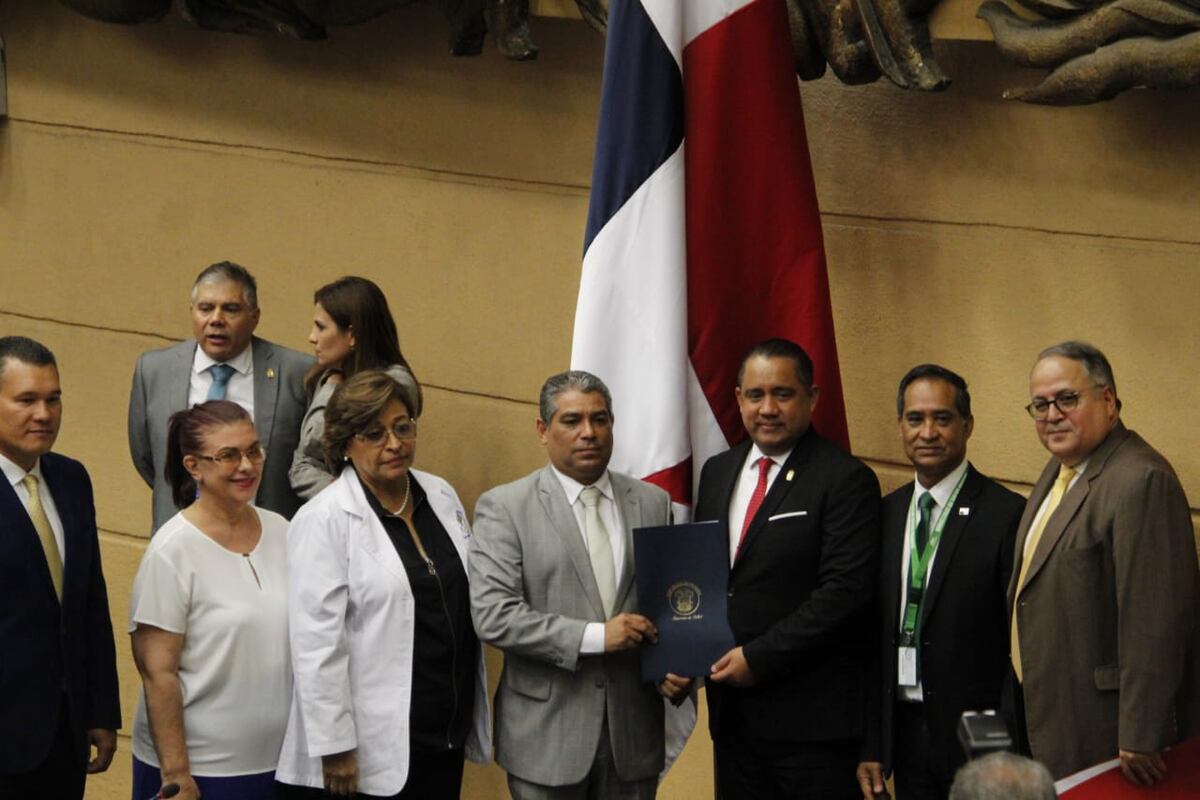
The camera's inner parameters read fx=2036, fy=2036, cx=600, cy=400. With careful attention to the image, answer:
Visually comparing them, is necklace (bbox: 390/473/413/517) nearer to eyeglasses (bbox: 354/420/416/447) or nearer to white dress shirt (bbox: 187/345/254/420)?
eyeglasses (bbox: 354/420/416/447)

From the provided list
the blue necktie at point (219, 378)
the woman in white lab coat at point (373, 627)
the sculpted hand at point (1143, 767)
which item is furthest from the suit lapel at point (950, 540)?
the blue necktie at point (219, 378)

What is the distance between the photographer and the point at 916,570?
176 inches

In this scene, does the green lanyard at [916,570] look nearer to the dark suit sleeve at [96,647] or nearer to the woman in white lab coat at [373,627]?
the woman in white lab coat at [373,627]

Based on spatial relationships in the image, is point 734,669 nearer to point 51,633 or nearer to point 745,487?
point 745,487

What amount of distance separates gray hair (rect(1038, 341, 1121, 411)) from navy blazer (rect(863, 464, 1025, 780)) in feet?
1.21

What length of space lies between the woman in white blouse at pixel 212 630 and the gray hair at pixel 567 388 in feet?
2.13

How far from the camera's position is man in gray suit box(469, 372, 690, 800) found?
444 cm

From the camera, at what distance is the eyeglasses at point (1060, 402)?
423 cm

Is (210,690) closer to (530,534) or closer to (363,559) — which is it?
(363,559)

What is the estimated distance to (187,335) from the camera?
20.9ft

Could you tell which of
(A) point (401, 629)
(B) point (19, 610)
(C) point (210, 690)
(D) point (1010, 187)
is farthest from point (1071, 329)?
(B) point (19, 610)

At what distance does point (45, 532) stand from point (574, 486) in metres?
1.16

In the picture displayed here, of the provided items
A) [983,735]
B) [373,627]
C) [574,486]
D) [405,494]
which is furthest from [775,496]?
[983,735]

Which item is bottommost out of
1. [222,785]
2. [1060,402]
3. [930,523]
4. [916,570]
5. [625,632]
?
[222,785]
